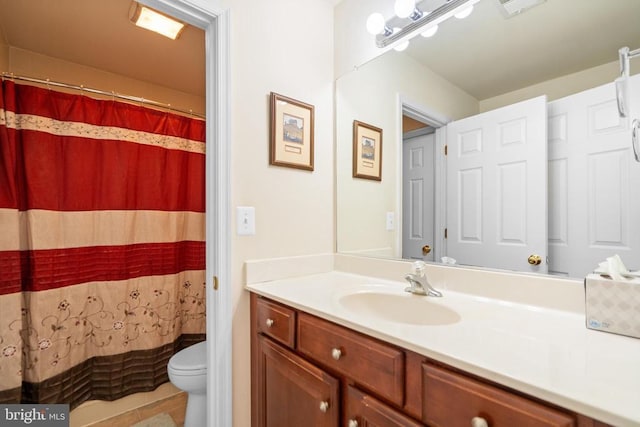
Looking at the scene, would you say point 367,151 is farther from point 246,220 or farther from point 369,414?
point 369,414

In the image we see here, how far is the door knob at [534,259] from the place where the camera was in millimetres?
962

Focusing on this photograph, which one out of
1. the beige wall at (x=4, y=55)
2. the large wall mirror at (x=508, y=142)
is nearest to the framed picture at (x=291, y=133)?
the large wall mirror at (x=508, y=142)

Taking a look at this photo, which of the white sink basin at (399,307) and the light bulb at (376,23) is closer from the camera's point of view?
the white sink basin at (399,307)

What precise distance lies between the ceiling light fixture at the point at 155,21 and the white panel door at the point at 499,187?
157cm

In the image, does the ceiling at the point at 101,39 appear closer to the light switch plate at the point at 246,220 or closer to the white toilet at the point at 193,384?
the light switch plate at the point at 246,220

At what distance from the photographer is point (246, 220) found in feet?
4.11

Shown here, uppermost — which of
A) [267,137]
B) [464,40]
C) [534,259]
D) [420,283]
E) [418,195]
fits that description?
[464,40]

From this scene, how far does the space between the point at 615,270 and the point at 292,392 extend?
1.02m

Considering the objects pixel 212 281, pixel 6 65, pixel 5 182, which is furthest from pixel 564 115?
pixel 6 65

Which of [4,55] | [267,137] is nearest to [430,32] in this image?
[267,137]

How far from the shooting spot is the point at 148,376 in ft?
6.37

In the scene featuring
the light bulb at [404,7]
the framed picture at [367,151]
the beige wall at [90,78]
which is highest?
A: the beige wall at [90,78]

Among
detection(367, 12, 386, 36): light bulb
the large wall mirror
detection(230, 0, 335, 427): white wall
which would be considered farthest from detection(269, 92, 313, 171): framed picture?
detection(367, 12, 386, 36): light bulb

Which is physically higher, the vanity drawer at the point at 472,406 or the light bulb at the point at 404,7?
the light bulb at the point at 404,7
